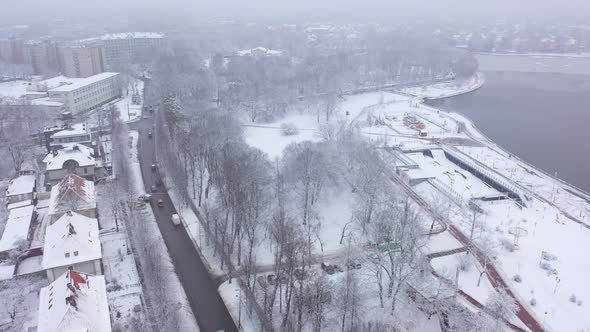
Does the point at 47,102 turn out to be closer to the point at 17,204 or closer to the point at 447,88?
the point at 17,204

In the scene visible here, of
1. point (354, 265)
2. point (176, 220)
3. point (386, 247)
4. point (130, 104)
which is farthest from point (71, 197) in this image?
point (130, 104)

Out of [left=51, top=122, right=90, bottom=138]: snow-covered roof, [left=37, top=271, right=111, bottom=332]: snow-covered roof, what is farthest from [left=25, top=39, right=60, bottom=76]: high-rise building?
[left=37, top=271, right=111, bottom=332]: snow-covered roof

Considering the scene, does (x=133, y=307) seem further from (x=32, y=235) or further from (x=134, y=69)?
(x=134, y=69)

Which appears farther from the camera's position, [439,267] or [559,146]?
[559,146]

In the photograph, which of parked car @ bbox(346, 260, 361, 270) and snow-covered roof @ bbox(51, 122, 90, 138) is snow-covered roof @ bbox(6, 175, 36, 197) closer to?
snow-covered roof @ bbox(51, 122, 90, 138)

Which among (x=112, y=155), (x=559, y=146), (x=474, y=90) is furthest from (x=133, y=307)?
(x=474, y=90)
